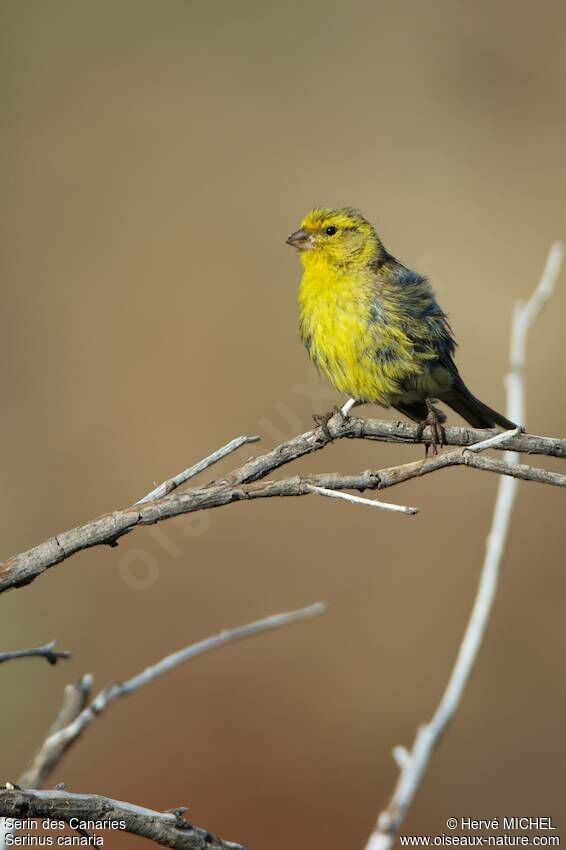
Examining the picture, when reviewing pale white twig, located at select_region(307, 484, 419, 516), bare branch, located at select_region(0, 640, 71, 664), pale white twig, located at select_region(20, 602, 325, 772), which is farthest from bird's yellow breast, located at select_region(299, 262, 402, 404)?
bare branch, located at select_region(0, 640, 71, 664)

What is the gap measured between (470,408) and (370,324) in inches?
31.6

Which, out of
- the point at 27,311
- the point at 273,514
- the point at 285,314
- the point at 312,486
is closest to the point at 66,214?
the point at 27,311

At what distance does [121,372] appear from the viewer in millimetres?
8508

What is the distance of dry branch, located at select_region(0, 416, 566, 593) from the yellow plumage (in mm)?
1819

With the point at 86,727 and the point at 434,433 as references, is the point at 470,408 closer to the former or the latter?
the point at 434,433

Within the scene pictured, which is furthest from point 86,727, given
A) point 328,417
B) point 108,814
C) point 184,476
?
point 328,417

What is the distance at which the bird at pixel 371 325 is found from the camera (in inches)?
182

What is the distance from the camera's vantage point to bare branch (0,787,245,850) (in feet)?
6.32

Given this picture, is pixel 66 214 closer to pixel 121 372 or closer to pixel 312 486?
pixel 121 372

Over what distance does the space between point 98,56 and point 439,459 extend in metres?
8.12

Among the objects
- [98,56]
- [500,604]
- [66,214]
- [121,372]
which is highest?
[98,56]

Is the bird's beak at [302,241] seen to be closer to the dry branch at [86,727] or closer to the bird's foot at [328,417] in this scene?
the bird's foot at [328,417]

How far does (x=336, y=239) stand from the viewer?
5.02 meters

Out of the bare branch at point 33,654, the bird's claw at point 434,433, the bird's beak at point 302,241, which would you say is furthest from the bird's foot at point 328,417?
the bird's beak at point 302,241
